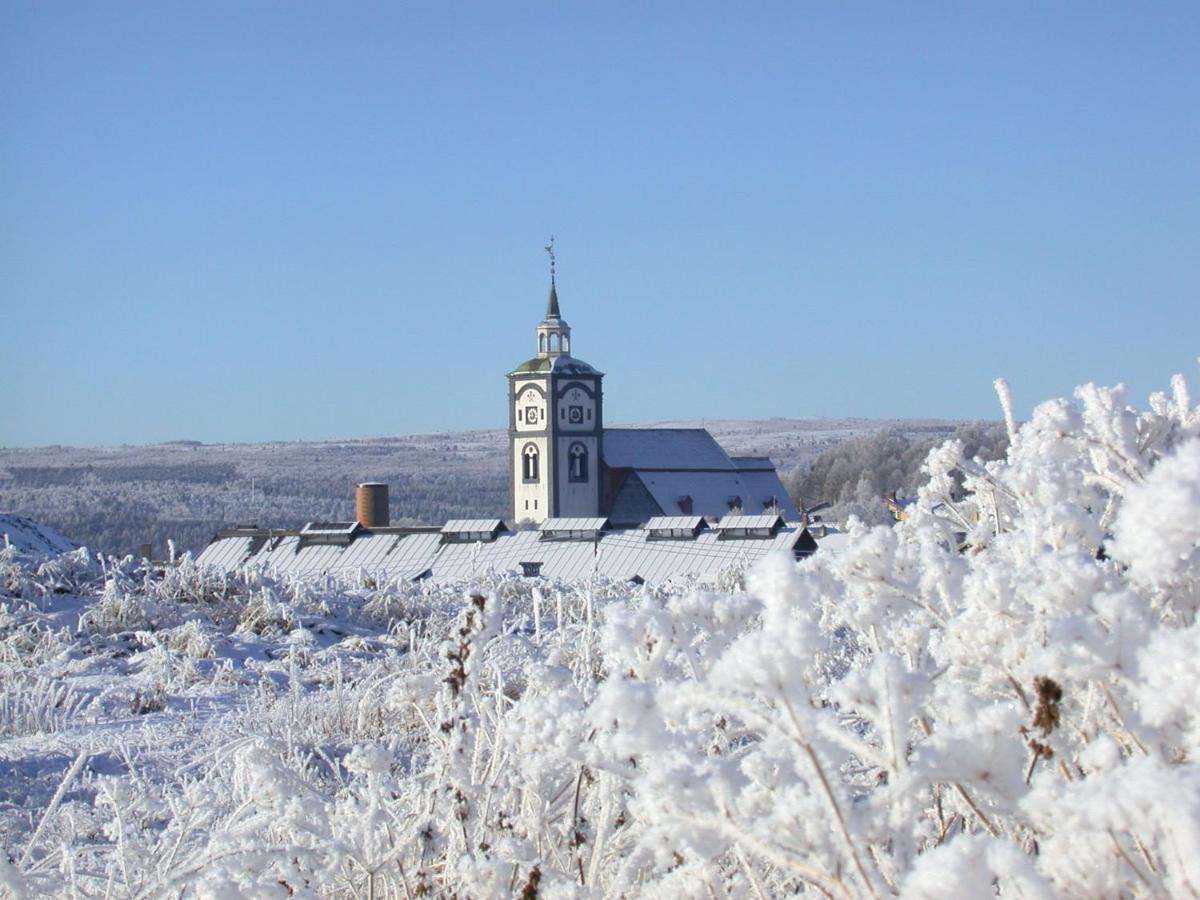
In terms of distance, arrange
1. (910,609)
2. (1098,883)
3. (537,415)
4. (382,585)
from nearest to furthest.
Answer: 1. (1098,883)
2. (910,609)
3. (382,585)
4. (537,415)

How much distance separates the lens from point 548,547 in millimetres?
30938

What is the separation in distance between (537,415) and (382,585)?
219 ft

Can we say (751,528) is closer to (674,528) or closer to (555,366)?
(674,528)

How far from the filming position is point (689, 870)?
1901 millimetres

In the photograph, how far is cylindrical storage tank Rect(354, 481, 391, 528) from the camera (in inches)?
2510

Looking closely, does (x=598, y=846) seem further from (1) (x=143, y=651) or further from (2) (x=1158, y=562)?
(1) (x=143, y=651)

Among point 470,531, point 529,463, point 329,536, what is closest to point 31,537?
point 470,531

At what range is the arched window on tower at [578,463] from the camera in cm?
7531

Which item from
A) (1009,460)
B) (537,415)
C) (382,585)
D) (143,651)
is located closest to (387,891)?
(1009,460)

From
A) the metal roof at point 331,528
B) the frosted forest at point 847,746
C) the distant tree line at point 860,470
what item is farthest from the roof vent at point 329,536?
the distant tree line at point 860,470

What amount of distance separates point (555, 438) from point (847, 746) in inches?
2910

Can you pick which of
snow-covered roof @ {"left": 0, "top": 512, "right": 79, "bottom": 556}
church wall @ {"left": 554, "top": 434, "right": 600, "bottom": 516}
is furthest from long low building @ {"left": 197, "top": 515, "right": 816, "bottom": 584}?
church wall @ {"left": 554, "top": 434, "right": 600, "bottom": 516}

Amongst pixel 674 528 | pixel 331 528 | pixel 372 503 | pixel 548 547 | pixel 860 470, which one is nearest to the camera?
pixel 674 528

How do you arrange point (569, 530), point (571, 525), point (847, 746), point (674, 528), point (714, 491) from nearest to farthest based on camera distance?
point (847, 746), point (674, 528), point (569, 530), point (571, 525), point (714, 491)
